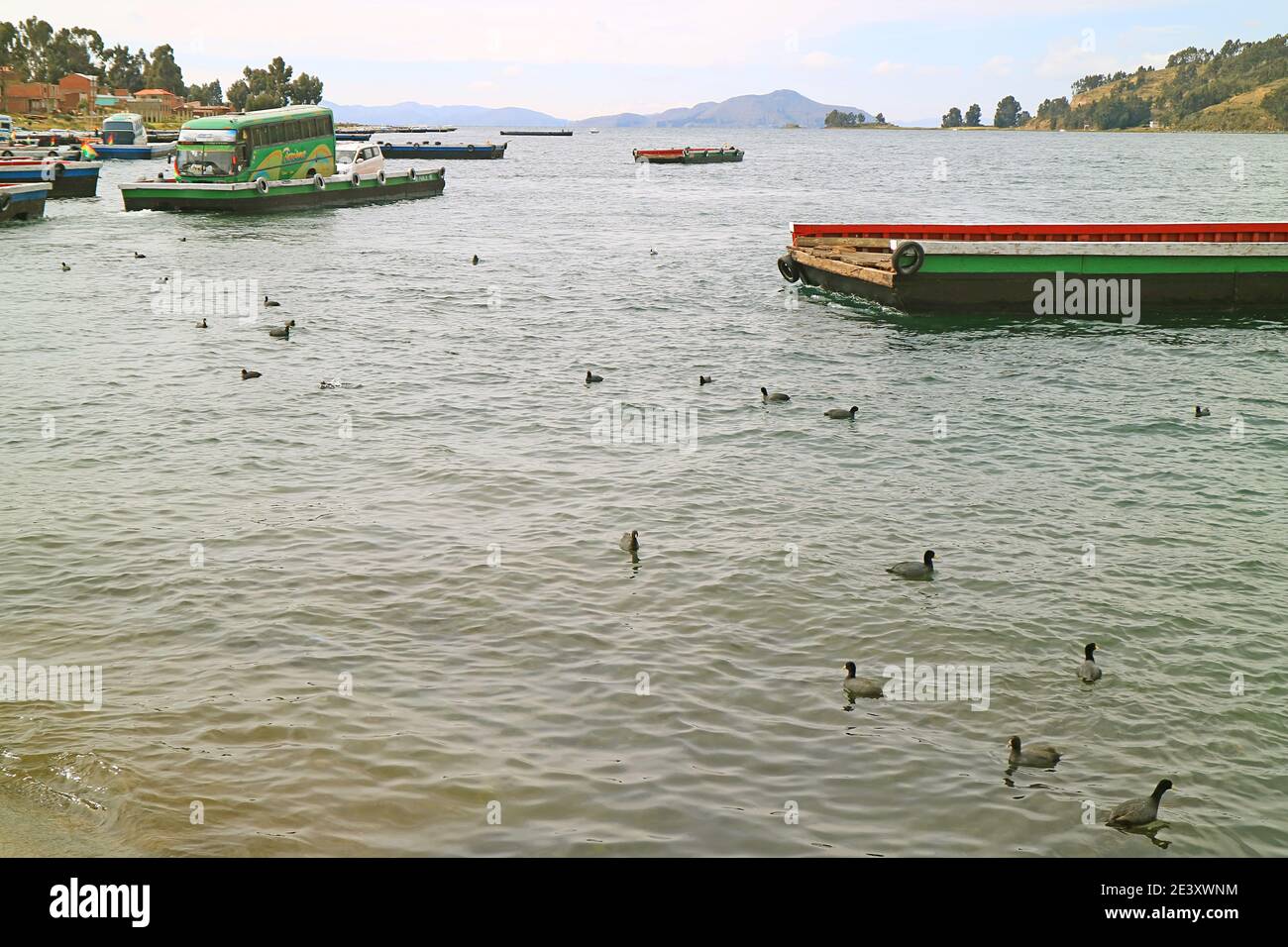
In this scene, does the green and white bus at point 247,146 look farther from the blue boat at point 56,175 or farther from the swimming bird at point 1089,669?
the swimming bird at point 1089,669

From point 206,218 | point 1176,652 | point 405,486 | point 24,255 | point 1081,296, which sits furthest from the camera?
point 206,218

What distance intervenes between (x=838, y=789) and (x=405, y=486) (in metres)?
9.75

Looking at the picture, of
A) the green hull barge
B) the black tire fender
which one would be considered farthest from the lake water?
the green hull barge

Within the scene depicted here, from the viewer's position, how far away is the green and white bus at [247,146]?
5738 centimetres

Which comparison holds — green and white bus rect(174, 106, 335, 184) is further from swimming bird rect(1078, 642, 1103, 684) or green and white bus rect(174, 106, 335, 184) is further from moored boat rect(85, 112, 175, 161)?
moored boat rect(85, 112, 175, 161)

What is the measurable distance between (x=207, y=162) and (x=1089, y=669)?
2244 inches

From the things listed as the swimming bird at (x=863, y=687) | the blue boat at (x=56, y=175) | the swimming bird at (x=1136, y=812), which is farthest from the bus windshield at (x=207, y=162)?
the swimming bird at (x=1136, y=812)

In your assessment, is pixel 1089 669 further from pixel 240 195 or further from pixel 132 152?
pixel 132 152

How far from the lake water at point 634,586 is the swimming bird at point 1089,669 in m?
0.16

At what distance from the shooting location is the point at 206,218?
2254 inches

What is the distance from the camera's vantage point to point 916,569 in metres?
14.0

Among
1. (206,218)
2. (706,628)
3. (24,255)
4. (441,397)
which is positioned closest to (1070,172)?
(206,218)

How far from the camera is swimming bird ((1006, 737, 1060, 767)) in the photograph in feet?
32.7
